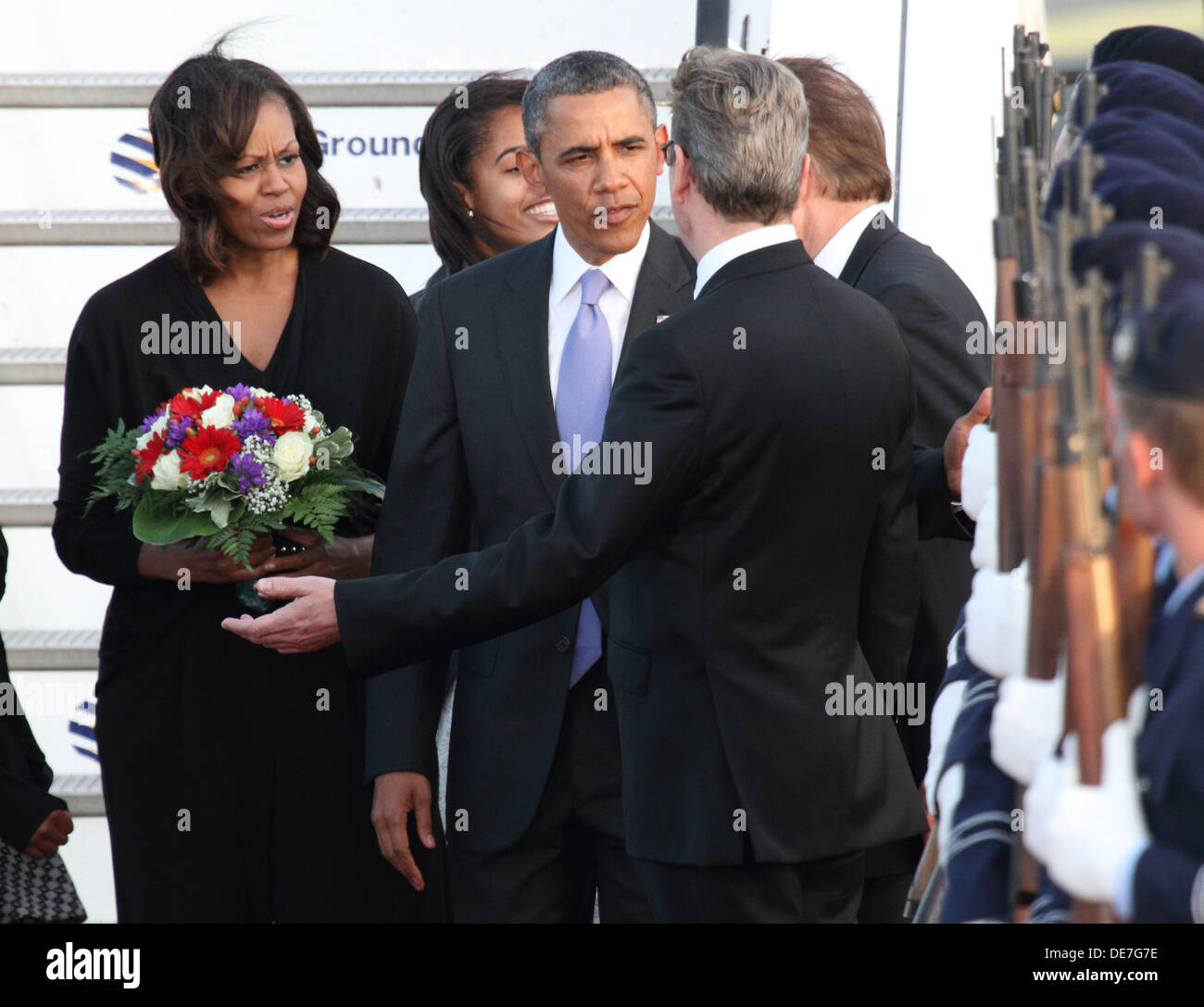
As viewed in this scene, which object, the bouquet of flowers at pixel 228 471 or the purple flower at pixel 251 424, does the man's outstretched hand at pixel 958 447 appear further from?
the purple flower at pixel 251 424

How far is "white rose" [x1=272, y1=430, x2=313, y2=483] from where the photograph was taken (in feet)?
9.35

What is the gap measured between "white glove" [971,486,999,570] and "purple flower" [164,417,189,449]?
5.29 ft

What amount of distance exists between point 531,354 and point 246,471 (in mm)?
543

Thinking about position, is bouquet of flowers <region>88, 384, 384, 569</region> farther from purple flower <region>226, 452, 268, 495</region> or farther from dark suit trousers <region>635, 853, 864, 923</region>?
dark suit trousers <region>635, 853, 864, 923</region>

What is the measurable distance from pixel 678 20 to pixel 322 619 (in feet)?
9.33

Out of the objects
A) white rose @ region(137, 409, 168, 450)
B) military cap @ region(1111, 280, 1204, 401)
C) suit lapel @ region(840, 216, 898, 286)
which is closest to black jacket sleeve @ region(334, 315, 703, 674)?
white rose @ region(137, 409, 168, 450)

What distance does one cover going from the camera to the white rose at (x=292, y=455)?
2850 mm

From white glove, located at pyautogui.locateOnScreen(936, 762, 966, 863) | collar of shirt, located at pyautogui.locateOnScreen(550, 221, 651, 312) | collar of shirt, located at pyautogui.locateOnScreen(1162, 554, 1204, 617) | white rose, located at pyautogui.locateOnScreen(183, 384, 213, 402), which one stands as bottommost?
white glove, located at pyautogui.locateOnScreen(936, 762, 966, 863)

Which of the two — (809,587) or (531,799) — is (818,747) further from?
(531,799)

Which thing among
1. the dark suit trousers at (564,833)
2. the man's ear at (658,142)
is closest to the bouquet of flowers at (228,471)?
the dark suit trousers at (564,833)

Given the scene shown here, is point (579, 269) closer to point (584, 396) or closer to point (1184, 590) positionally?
point (584, 396)

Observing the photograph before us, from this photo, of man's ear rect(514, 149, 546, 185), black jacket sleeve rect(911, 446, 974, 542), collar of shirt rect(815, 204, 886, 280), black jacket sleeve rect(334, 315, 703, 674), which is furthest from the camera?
man's ear rect(514, 149, 546, 185)

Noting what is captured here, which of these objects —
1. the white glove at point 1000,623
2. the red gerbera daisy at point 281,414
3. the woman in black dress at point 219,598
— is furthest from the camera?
the woman in black dress at point 219,598

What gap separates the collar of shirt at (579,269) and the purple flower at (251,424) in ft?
1.86
